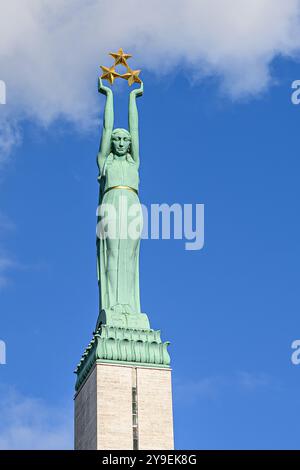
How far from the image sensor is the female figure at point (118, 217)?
5160 cm

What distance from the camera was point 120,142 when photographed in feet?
178

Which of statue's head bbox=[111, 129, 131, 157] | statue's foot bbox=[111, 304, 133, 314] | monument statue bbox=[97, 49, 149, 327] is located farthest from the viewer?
statue's head bbox=[111, 129, 131, 157]

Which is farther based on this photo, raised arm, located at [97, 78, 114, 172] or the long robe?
raised arm, located at [97, 78, 114, 172]

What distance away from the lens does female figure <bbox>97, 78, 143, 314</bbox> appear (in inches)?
2032

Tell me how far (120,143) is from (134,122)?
60.0 inches

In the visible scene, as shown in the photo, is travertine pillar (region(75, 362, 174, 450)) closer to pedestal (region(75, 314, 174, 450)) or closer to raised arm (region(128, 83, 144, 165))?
pedestal (region(75, 314, 174, 450))

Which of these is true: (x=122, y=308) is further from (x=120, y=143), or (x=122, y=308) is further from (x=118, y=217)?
(x=120, y=143)

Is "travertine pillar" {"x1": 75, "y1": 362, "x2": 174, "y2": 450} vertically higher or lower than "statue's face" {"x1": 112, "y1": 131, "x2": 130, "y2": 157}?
lower

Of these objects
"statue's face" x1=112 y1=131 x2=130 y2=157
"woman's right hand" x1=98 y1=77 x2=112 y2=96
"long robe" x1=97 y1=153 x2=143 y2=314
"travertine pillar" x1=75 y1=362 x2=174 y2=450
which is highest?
"woman's right hand" x1=98 y1=77 x2=112 y2=96

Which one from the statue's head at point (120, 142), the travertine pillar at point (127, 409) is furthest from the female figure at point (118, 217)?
the travertine pillar at point (127, 409)

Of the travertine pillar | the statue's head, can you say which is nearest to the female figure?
the statue's head
